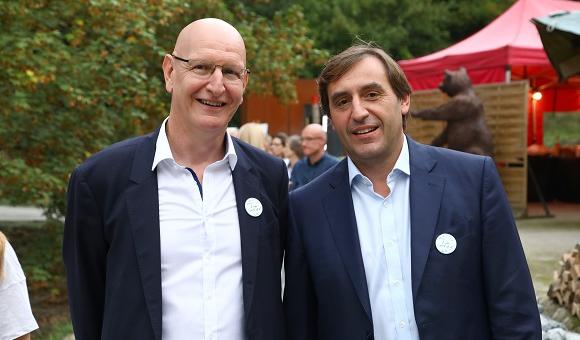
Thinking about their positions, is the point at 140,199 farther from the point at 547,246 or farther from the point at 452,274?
the point at 547,246

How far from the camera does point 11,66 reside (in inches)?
305

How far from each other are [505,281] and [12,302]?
6.93 ft

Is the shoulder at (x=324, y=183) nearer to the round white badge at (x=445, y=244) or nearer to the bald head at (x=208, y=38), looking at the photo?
the round white badge at (x=445, y=244)

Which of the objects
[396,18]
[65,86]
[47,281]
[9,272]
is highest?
[396,18]

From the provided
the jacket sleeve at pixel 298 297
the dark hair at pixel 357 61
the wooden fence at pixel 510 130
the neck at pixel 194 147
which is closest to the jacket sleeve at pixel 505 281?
the dark hair at pixel 357 61

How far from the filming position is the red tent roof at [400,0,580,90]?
1399 centimetres

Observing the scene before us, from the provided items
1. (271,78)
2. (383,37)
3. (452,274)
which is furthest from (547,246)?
(383,37)

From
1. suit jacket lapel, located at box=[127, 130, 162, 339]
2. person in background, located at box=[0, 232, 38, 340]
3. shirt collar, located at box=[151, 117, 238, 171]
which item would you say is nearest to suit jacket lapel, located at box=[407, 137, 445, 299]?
shirt collar, located at box=[151, 117, 238, 171]

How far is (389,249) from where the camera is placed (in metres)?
2.80

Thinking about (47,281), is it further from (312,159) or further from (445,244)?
(445,244)

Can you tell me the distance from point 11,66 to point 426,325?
6190mm

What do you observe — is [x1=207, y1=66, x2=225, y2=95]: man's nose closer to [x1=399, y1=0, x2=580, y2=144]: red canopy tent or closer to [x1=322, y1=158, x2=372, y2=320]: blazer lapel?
[x1=322, y1=158, x2=372, y2=320]: blazer lapel

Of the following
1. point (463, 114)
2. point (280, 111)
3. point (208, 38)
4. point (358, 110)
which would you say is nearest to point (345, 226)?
point (358, 110)

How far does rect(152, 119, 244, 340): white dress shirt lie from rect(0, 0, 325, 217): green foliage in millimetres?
5144
